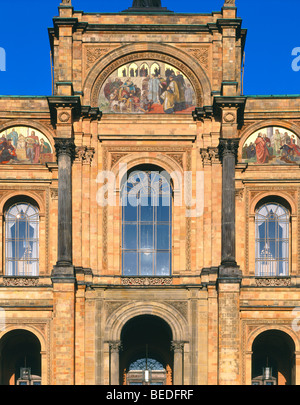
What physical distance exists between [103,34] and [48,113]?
4.03 m

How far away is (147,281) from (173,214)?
2.94 meters

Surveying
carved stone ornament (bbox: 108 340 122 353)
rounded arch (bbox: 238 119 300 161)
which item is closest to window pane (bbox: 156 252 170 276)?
carved stone ornament (bbox: 108 340 122 353)

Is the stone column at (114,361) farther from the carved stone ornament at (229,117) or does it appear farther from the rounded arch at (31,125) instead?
the carved stone ornament at (229,117)

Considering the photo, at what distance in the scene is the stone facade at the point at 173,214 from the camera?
47562mm

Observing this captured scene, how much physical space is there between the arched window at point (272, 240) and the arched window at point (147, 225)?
3.63m

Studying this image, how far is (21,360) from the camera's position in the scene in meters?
49.8

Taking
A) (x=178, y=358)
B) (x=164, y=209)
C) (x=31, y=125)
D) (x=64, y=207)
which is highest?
(x=31, y=125)

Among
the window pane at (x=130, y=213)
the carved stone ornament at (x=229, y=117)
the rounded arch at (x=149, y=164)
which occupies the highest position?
the carved stone ornament at (x=229, y=117)

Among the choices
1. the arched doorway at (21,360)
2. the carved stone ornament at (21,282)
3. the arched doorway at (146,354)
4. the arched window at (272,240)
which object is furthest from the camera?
the arched doorway at (146,354)

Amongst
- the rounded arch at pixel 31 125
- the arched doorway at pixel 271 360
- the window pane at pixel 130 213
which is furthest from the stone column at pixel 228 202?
the rounded arch at pixel 31 125

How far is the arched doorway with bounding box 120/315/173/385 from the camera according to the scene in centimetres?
5003

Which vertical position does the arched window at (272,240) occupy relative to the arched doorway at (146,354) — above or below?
above

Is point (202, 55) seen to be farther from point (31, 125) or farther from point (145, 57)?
point (31, 125)

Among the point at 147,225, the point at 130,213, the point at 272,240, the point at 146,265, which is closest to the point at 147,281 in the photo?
the point at 146,265
